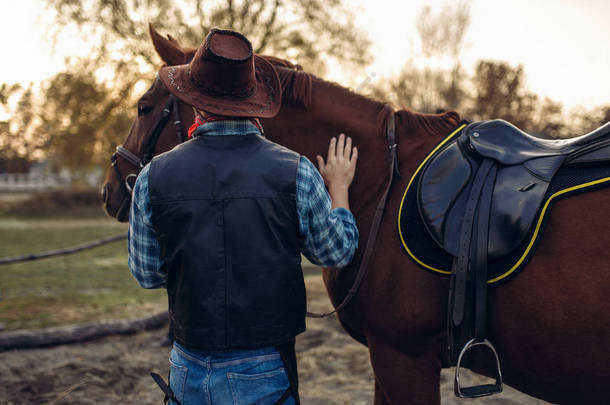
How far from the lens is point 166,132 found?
2.47 m

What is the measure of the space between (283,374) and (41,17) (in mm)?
14802

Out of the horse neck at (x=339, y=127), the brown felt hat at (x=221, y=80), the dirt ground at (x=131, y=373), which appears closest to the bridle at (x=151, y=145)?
the horse neck at (x=339, y=127)

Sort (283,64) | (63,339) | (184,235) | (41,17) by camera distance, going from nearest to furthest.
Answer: (184,235) < (283,64) < (63,339) < (41,17)

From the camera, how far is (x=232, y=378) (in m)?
1.57

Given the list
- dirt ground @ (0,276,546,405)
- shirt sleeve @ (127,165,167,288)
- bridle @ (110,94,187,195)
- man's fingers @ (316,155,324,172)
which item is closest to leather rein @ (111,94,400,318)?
bridle @ (110,94,187,195)

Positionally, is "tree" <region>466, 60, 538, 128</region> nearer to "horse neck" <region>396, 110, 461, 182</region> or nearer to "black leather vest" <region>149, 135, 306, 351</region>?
"horse neck" <region>396, 110, 461, 182</region>

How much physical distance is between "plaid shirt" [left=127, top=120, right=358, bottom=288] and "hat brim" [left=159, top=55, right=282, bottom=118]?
0.05 m

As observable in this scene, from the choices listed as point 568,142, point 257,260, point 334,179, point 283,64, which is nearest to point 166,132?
point 283,64

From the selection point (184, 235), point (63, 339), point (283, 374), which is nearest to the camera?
point (184, 235)

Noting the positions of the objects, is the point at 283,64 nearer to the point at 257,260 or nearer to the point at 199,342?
the point at 257,260

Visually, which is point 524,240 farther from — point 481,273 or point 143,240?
point 143,240

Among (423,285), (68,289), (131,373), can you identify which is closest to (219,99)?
(423,285)

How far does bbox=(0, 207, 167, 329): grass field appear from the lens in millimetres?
5922

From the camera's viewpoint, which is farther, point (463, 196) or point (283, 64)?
point (283, 64)
